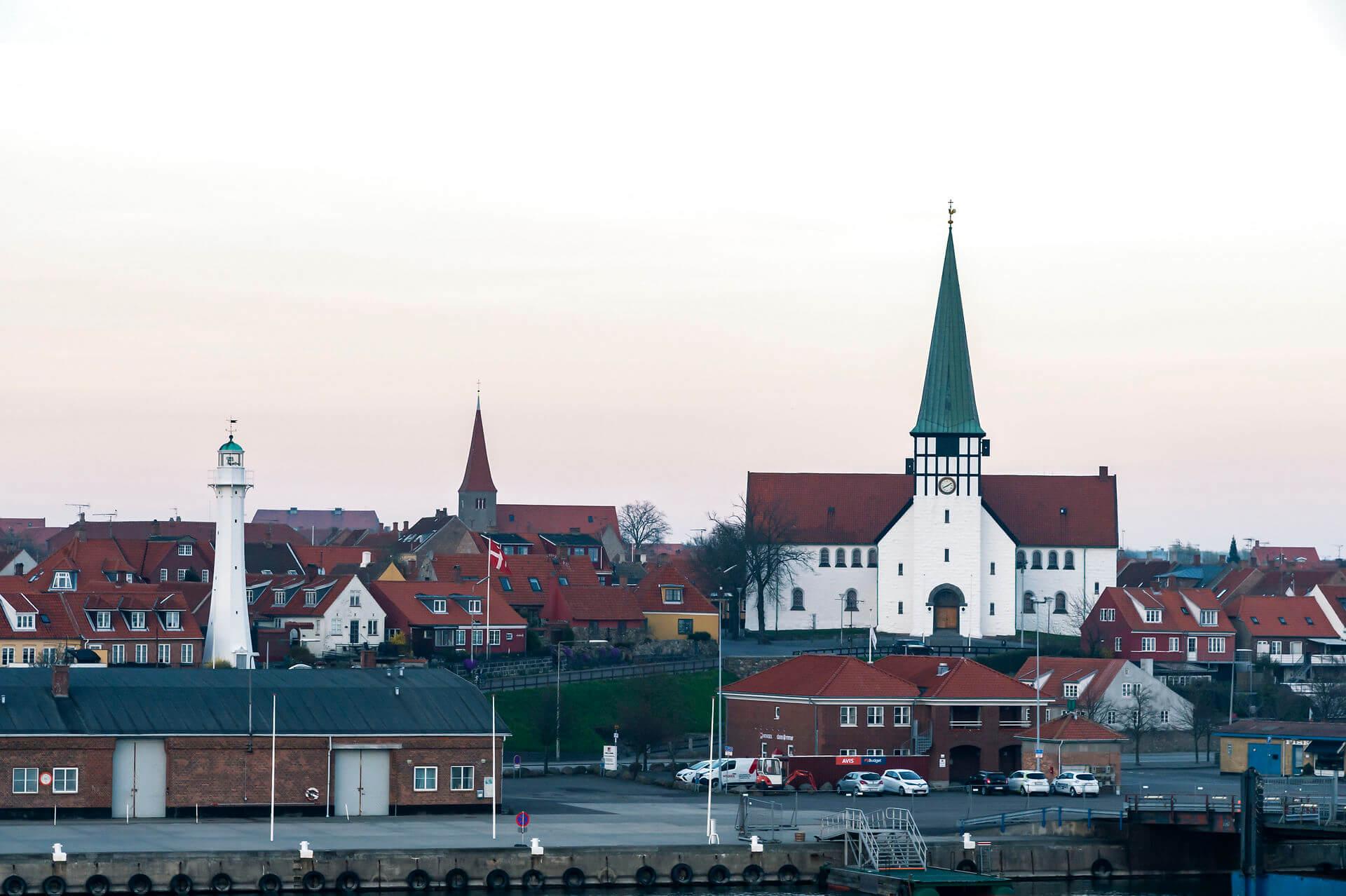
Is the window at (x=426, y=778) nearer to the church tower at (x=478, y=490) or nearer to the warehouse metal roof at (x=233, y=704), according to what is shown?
the warehouse metal roof at (x=233, y=704)

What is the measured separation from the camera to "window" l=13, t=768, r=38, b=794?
54.0 m

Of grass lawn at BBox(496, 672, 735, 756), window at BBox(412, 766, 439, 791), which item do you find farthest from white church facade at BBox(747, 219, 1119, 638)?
window at BBox(412, 766, 439, 791)

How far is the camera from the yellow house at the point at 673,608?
338ft

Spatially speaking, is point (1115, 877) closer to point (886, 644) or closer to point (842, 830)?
point (842, 830)

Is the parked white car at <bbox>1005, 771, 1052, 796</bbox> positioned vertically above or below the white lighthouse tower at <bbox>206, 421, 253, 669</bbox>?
below

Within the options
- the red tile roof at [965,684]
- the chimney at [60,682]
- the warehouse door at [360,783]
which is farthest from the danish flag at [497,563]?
the chimney at [60,682]

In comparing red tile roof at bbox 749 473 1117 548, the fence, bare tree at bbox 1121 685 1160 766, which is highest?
red tile roof at bbox 749 473 1117 548

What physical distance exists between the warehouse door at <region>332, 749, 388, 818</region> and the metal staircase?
12297 mm

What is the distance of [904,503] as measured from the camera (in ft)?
389

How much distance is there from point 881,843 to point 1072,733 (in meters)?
22.2

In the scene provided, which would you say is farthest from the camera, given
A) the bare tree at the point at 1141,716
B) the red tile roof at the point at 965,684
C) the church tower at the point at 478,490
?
the church tower at the point at 478,490

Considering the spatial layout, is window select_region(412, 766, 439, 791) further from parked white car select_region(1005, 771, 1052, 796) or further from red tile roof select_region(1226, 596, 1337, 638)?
red tile roof select_region(1226, 596, 1337, 638)

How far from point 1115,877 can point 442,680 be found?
65.9 feet

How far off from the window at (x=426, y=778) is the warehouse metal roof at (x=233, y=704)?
0.97 m
